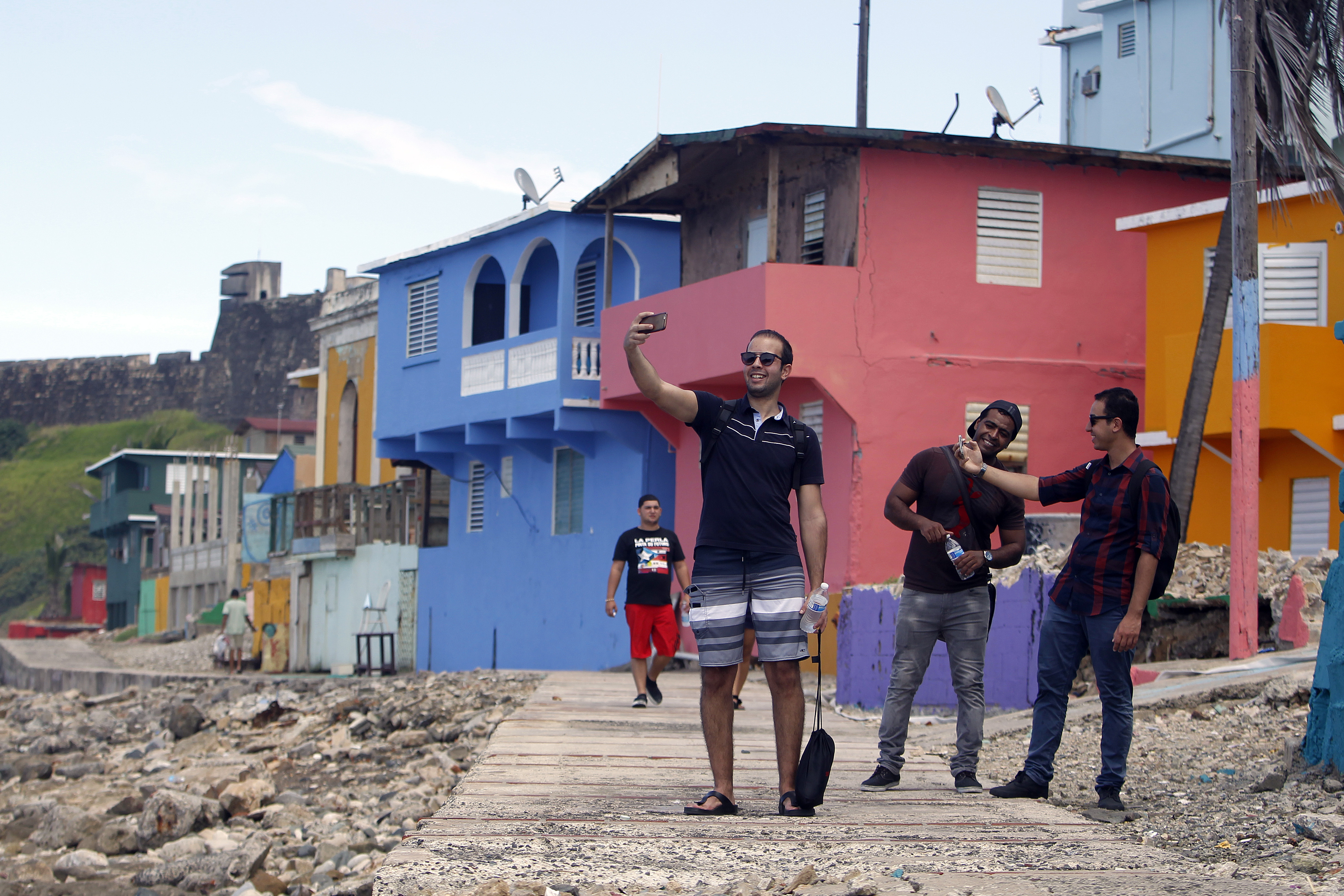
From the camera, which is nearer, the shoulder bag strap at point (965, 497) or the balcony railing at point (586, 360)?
the shoulder bag strap at point (965, 497)

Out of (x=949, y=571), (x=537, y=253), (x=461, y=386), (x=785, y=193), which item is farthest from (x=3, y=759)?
(x=949, y=571)

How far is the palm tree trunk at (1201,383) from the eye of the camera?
15.2 m

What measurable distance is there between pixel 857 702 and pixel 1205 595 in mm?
3134

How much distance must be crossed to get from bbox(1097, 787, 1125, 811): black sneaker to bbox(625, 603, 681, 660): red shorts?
214 inches

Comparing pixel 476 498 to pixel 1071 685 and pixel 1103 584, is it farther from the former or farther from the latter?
pixel 1103 584

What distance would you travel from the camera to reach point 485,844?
5203mm

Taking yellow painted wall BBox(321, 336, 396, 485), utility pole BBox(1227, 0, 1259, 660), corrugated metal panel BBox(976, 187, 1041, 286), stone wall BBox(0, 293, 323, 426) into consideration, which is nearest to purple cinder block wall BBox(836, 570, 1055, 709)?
utility pole BBox(1227, 0, 1259, 660)

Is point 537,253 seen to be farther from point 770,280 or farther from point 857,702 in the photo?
point 857,702

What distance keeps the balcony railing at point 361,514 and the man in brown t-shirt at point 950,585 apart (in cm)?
2316

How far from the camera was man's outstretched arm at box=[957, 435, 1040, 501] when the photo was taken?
666 cm

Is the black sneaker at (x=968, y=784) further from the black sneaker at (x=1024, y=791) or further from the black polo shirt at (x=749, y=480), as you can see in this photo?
the black polo shirt at (x=749, y=480)

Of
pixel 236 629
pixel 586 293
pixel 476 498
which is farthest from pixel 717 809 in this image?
pixel 236 629

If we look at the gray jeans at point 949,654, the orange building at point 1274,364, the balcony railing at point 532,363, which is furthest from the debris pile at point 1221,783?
the balcony railing at point 532,363

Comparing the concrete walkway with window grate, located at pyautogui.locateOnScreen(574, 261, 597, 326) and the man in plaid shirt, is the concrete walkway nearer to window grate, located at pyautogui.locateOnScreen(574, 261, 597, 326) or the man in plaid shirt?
the man in plaid shirt
